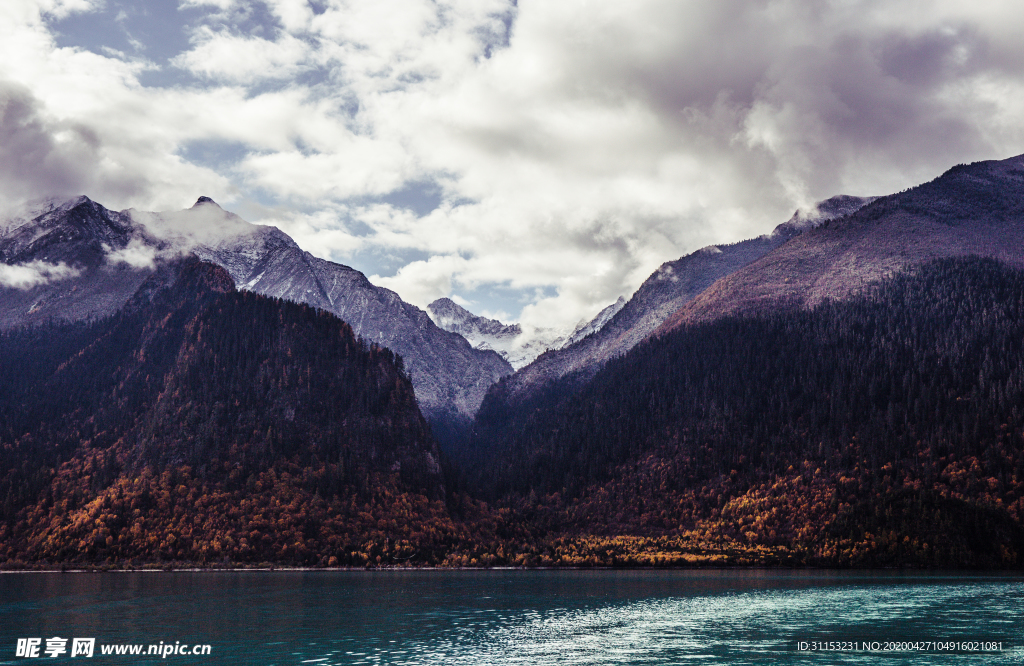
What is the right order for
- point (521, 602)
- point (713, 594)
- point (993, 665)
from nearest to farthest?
point (993, 665)
point (521, 602)
point (713, 594)

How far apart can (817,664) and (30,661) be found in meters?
87.3

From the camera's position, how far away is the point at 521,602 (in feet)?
581

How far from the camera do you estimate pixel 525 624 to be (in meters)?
138

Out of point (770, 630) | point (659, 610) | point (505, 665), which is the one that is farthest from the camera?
point (659, 610)

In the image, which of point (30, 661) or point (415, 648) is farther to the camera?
point (415, 648)

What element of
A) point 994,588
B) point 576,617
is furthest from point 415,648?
point 994,588

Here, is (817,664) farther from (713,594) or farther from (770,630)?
(713,594)

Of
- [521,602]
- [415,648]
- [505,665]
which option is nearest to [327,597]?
[521,602]

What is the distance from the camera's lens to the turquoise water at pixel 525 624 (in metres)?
104

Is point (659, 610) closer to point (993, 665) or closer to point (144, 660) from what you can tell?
point (993, 665)

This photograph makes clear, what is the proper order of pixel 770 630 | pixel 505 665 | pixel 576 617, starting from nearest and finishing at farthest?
pixel 505 665
pixel 770 630
pixel 576 617

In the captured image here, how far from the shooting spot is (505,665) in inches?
3954

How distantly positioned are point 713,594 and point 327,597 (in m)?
80.0

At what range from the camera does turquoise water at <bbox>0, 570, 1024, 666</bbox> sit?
104 meters
